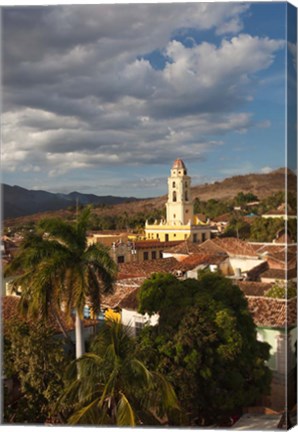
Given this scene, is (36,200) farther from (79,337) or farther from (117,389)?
(117,389)

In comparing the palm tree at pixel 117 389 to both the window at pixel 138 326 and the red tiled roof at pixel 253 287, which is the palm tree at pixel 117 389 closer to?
the window at pixel 138 326

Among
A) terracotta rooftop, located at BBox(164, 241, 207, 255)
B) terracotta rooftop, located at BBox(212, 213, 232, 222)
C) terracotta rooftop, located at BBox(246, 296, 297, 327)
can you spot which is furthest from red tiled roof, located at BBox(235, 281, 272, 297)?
terracotta rooftop, located at BBox(212, 213, 232, 222)

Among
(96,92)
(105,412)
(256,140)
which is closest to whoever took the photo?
(105,412)

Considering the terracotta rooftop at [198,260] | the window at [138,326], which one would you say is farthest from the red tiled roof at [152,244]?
the window at [138,326]

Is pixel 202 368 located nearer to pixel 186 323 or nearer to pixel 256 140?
pixel 186 323

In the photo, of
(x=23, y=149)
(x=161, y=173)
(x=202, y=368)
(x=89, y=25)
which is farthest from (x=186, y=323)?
(x=89, y=25)

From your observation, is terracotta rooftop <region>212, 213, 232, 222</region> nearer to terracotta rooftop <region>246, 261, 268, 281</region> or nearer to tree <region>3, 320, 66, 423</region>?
terracotta rooftop <region>246, 261, 268, 281</region>

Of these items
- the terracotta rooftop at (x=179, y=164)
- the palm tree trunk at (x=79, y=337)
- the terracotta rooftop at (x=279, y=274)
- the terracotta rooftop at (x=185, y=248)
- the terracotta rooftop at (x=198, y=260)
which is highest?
the terracotta rooftop at (x=179, y=164)
